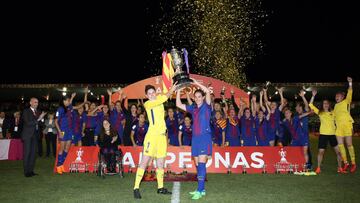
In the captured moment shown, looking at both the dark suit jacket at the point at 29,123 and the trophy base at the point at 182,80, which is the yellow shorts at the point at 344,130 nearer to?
the trophy base at the point at 182,80

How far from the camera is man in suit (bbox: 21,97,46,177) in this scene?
10.4 metres

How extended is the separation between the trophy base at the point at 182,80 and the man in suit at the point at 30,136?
5.47m

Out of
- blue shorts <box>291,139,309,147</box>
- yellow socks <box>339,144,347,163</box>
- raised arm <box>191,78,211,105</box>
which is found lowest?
yellow socks <box>339,144,347,163</box>

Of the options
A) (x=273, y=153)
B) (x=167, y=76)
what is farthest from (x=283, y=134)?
(x=167, y=76)

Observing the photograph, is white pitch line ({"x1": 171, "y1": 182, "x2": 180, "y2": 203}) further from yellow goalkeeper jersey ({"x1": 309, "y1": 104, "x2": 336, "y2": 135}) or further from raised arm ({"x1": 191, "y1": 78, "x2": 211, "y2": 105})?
yellow goalkeeper jersey ({"x1": 309, "y1": 104, "x2": 336, "y2": 135})

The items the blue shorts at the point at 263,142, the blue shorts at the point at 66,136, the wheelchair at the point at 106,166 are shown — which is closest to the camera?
the wheelchair at the point at 106,166

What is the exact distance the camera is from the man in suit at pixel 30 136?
34.2 ft

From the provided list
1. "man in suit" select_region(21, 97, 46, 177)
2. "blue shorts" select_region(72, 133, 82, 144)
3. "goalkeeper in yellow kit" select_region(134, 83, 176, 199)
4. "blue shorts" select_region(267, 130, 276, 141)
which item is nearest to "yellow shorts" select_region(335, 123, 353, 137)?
"blue shorts" select_region(267, 130, 276, 141)

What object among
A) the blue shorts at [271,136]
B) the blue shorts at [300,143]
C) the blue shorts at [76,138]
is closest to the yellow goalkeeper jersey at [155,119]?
the blue shorts at [300,143]

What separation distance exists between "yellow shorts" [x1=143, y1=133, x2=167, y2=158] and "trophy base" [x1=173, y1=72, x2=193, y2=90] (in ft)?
3.97

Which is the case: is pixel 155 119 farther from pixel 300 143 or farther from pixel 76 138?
pixel 76 138

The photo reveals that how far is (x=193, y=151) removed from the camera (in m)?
7.74

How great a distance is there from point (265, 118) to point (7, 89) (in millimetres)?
35757

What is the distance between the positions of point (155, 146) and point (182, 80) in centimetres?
156
